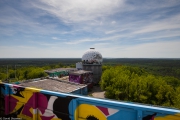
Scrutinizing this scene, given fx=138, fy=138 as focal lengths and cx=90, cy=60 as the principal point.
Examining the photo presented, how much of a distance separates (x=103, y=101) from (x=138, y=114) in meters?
0.88

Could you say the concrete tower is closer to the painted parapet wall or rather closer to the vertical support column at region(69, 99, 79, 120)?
the painted parapet wall

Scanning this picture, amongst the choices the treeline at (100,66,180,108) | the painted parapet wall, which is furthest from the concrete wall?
the painted parapet wall

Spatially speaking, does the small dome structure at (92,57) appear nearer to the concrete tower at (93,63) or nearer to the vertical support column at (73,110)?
the concrete tower at (93,63)

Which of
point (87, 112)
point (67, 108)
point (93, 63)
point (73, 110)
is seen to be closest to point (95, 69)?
point (93, 63)

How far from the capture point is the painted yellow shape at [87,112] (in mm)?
3707

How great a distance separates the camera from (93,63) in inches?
1355

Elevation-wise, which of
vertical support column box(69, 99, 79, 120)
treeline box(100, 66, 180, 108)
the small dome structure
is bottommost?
treeline box(100, 66, 180, 108)

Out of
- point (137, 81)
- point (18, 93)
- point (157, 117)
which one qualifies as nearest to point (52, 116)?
point (18, 93)

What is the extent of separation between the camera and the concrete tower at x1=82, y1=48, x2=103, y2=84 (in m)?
34.2

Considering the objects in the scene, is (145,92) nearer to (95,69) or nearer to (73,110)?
(95,69)

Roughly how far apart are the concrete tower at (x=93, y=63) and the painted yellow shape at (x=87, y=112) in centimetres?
3017

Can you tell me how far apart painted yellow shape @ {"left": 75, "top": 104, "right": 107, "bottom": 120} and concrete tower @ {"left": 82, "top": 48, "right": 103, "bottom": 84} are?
99.0 feet

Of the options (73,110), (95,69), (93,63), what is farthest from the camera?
(93,63)

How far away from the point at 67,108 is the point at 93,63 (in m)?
30.3
